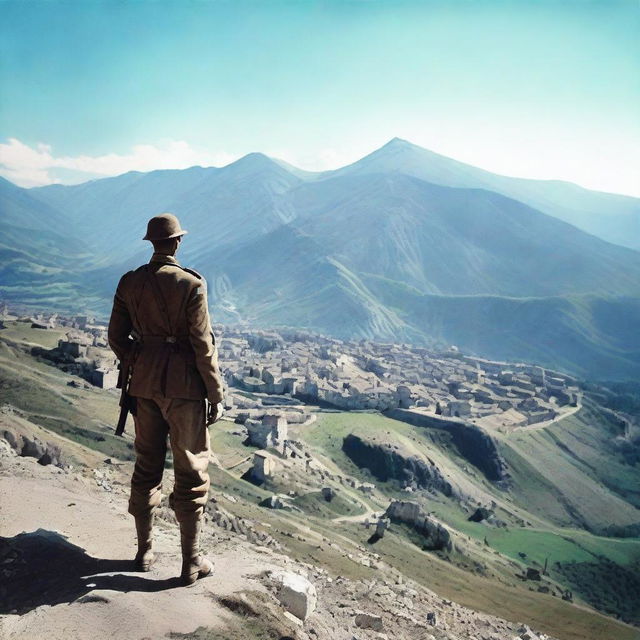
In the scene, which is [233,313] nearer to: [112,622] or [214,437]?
[214,437]

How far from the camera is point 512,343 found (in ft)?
536

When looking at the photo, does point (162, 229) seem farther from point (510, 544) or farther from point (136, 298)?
point (510, 544)

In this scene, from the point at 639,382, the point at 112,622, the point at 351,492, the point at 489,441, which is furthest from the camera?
the point at 639,382

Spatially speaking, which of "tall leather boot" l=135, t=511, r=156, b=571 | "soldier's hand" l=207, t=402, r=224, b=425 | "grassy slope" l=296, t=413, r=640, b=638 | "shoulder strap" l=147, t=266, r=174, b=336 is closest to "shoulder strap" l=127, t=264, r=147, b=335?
"shoulder strap" l=147, t=266, r=174, b=336

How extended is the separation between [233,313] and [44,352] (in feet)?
441

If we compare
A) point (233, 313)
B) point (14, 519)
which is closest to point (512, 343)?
point (233, 313)

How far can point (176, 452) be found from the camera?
5.88 metres

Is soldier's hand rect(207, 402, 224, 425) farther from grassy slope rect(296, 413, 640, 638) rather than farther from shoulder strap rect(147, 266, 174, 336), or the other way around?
grassy slope rect(296, 413, 640, 638)

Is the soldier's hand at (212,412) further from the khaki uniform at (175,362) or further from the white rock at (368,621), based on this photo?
the white rock at (368,621)

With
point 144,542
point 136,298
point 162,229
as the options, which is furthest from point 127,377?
point 144,542

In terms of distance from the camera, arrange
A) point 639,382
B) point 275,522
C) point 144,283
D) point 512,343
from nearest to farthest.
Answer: point 144,283, point 275,522, point 639,382, point 512,343

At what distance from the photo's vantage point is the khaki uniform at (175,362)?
586cm

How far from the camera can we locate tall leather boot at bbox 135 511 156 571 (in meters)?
6.30

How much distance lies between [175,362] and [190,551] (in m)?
1.95
